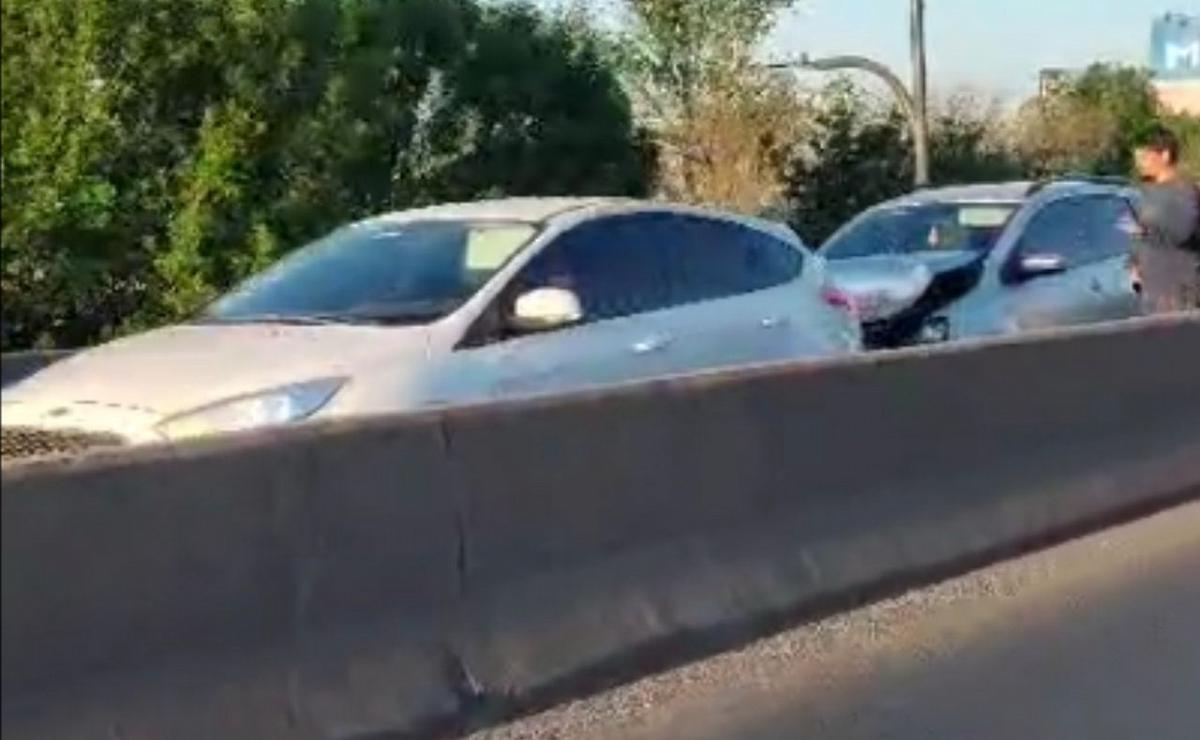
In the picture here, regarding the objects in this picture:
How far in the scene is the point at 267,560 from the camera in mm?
6734

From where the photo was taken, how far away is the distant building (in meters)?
67.7

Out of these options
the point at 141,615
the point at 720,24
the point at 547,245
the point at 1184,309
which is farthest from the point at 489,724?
the point at 720,24

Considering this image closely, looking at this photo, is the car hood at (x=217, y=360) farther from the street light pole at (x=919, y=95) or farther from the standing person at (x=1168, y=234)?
the street light pole at (x=919, y=95)

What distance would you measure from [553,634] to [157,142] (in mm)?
16337

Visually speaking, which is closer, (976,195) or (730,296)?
(730,296)

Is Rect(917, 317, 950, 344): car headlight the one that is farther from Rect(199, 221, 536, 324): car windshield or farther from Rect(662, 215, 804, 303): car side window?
Rect(199, 221, 536, 324): car windshield

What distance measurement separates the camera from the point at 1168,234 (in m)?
15.5

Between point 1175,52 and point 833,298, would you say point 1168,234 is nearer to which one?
point 833,298

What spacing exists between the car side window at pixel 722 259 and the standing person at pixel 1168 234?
2679 millimetres

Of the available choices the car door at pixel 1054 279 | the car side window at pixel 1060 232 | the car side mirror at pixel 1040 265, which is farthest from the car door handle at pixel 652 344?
the car side window at pixel 1060 232

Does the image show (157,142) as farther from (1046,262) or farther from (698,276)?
(698,276)

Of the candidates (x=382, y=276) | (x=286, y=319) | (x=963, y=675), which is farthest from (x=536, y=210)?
(x=963, y=675)

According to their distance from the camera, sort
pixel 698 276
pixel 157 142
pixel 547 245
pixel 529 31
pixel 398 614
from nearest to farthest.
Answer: pixel 398 614 → pixel 547 245 → pixel 698 276 → pixel 157 142 → pixel 529 31

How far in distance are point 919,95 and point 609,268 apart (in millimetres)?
22735
